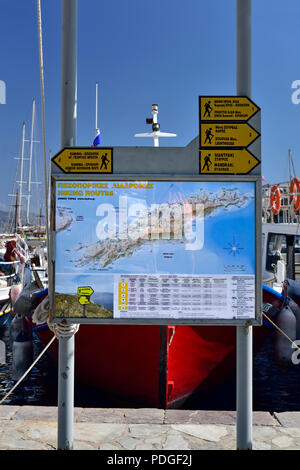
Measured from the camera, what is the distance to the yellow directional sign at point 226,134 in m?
3.59

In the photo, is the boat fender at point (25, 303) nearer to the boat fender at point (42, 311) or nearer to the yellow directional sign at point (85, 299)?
the boat fender at point (42, 311)

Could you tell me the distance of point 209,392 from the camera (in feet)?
28.2

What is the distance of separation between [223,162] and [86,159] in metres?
1.07

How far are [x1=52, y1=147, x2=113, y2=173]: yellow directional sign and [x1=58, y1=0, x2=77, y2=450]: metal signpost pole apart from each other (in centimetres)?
9

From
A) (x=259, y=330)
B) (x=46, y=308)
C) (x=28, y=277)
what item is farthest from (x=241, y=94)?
(x=28, y=277)

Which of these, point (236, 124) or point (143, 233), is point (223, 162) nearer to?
point (236, 124)

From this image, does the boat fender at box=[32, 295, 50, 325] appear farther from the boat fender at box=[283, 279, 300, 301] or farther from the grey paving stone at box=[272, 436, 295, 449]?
the boat fender at box=[283, 279, 300, 301]

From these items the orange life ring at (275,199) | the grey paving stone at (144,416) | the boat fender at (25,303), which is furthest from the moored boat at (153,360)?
the orange life ring at (275,199)

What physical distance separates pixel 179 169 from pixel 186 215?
0.37 m

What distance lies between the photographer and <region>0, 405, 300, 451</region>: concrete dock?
13.2 feet

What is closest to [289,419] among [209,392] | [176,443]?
[176,443]

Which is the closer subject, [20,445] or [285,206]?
[20,445]

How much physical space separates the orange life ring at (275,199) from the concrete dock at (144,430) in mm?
9026

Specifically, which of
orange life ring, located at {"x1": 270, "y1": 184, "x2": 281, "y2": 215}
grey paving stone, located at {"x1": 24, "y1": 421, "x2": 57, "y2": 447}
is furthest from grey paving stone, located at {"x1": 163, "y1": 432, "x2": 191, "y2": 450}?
orange life ring, located at {"x1": 270, "y1": 184, "x2": 281, "y2": 215}
